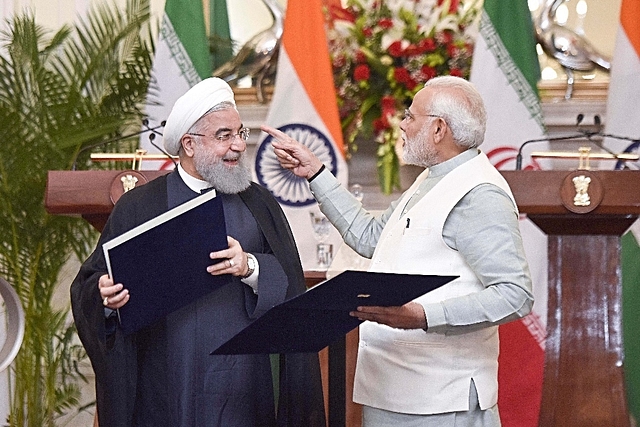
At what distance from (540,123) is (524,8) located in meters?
0.63

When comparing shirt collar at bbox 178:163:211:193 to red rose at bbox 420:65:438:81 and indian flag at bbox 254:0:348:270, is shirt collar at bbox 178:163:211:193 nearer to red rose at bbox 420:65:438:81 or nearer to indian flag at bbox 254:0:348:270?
indian flag at bbox 254:0:348:270

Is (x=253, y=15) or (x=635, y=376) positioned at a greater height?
(x=253, y=15)

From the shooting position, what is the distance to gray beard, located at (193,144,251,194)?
3135 mm

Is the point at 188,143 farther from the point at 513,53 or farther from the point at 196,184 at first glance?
the point at 513,53

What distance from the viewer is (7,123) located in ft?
17.2

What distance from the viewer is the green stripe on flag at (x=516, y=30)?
531 cm

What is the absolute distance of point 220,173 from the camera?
10.3ft

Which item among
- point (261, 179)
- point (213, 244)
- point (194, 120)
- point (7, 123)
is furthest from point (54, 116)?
point (213, 244)

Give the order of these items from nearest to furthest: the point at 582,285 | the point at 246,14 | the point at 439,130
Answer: the point at 439,130 → the point at 582,285 → the point at 246,14

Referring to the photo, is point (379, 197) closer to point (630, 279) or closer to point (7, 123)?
point (630, 279)

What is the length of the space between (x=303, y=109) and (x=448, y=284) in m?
2.62

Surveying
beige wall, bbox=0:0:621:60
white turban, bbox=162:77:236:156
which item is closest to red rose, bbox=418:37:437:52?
beige wall, bbox=0:0:621:60

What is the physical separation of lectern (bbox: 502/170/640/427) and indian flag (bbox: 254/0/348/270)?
1.66 m

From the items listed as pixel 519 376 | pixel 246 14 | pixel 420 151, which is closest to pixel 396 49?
pixel 246 14
